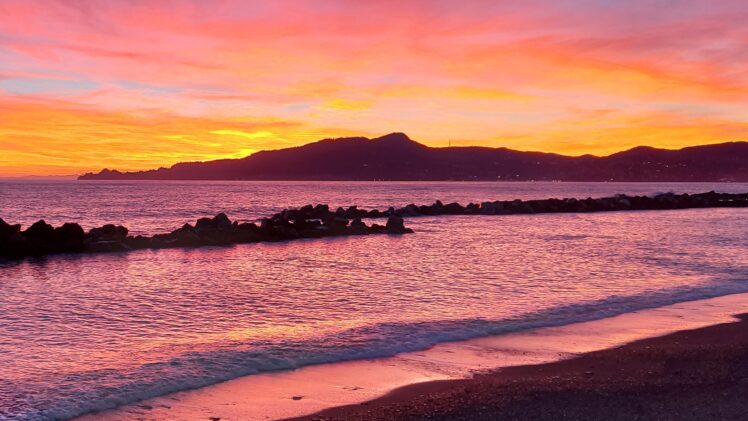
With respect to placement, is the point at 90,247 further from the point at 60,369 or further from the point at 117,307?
the point at 60,369

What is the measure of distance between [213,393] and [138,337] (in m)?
3.29

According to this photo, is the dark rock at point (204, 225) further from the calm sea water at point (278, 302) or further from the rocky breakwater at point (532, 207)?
the rocky breakwater at point (532, 207)

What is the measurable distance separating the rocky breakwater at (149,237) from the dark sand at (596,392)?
20.3m

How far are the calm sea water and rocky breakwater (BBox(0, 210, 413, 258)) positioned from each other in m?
2.00

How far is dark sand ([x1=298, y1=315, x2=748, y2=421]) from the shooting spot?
245 inches

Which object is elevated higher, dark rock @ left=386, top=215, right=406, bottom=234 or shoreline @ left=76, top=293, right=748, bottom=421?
dark rock @ left=386, top=215, right=406, bottom=234

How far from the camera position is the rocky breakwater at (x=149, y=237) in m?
23.5

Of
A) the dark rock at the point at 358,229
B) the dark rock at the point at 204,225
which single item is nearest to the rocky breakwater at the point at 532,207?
the dark rock at the point at 358,229

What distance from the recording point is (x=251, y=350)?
917 centimetres

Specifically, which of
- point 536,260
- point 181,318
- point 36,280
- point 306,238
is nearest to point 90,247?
point 36,280

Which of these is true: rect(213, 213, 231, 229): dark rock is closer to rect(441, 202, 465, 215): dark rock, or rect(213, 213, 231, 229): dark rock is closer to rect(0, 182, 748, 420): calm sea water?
rect(0, 182, 748, 420): calm sea water

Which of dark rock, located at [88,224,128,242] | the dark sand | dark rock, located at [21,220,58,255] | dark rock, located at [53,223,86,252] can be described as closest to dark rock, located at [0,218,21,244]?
dark rock, located at [21,220,58,255]

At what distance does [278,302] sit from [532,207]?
46.7m

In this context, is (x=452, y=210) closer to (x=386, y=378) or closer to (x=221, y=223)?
(x=221, y=223)
